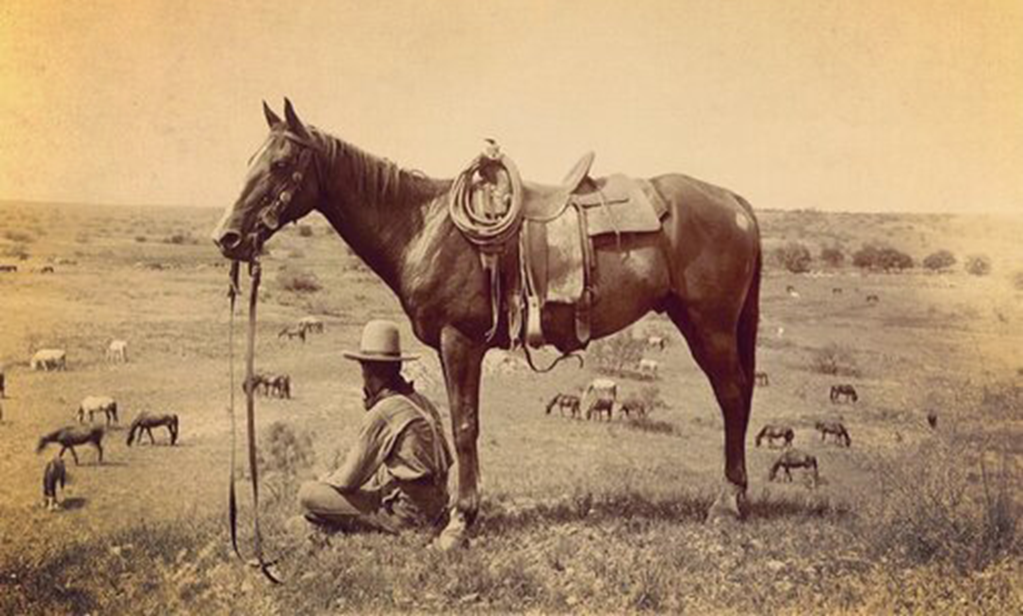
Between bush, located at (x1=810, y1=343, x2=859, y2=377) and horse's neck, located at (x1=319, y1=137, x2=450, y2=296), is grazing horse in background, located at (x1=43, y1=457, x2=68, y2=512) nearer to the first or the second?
horse's neck, located at (x1=319, y1=137, x2=450, y2=296)

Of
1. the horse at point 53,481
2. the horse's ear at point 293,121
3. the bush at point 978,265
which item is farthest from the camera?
the bush at point 978,265

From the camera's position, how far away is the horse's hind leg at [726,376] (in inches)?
188

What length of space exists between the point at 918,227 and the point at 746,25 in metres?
1.44

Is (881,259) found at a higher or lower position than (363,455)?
higher

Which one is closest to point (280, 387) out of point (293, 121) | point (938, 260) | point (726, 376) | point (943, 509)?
point (293, 121)

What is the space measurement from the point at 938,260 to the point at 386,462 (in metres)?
3.11

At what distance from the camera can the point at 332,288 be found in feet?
16.0

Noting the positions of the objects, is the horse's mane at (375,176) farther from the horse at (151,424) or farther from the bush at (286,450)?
the horse at (151,424)

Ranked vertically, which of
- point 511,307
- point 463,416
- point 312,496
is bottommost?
point 312,496

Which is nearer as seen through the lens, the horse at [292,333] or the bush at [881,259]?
the horse at [292,333]

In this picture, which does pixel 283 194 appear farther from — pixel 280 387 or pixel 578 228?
pixel 578 228

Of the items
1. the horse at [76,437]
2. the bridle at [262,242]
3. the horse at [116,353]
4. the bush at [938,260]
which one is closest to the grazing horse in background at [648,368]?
the bush at [938,260]

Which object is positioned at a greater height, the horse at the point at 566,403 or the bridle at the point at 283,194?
the bridle at the point at 283,194

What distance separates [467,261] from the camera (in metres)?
4.57
